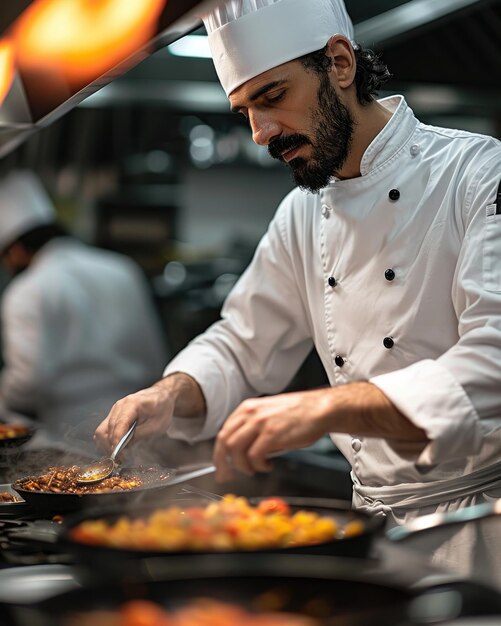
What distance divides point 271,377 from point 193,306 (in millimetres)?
4067

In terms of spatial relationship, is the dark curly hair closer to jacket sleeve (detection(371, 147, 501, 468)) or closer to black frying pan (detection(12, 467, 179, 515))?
jacket sleeve (detection(371, 147, 501, 468))

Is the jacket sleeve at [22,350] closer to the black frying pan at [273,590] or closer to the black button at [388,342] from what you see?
the black button at [388,342]

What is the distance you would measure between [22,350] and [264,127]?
2.70 metres

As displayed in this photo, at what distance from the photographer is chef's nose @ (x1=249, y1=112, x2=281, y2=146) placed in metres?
1.72

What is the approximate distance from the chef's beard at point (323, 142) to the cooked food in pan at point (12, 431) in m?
0.96

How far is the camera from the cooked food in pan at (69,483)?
5.16 feet

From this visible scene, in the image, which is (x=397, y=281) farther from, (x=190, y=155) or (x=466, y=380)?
(x=190, y=155)

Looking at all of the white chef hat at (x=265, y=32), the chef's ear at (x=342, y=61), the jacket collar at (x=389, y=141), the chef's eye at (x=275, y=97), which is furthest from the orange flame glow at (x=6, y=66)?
the jacket collar at (x=389, y=141)

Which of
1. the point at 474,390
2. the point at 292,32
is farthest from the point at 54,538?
the point at 292,32

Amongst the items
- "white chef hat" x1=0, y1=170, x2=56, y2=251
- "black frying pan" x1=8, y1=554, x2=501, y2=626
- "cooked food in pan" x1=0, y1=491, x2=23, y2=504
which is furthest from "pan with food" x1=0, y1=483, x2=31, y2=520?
"white chef hat" x1=0, y1=170, x2=56, y2=251

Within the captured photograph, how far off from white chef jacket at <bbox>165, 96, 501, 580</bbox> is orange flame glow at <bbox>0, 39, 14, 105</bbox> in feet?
2.21

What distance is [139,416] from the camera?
1.78 m


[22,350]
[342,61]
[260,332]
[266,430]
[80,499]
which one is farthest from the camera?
[22,350]

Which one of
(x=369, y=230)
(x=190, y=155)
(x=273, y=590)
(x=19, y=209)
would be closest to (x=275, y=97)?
(x=369, y=230)
